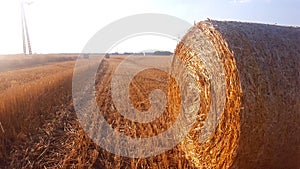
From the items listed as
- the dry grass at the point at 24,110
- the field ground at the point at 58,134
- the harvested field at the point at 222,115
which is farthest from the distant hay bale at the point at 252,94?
the dry grass at the point at 24,110

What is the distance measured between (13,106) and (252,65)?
6.27 metres

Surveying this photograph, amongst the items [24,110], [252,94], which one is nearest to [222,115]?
[252,94]

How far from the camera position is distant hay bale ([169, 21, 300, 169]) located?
4309mm

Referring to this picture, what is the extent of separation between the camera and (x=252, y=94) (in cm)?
428

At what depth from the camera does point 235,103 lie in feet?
14.3

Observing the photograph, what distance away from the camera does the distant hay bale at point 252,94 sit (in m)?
4.31

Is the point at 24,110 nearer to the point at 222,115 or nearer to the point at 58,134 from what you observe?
the point at 58,134

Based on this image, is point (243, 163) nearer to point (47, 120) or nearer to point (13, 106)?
point (47, 120)

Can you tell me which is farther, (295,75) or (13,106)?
(13,106)

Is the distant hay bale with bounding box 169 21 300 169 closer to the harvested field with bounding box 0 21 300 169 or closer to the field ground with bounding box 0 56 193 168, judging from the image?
the harvested field with bounding box 0 21 300 169

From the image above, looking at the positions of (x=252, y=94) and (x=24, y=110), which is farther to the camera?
(x=24, y=110)

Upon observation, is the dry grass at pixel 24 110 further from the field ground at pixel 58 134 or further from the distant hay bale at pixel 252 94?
the distant hay bale at pixel 252 94

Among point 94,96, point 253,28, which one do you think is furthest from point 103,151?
point 94,96

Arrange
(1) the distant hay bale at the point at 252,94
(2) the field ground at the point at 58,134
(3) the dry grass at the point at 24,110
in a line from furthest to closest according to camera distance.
Result: (3) the dry grass at the point at 24,110 → (2) the field ground at the point at 58,134 → (1) the distant hay bale at the point at 252,94
